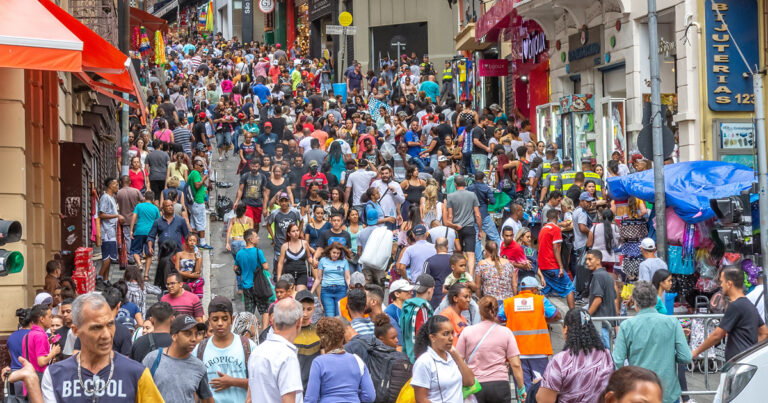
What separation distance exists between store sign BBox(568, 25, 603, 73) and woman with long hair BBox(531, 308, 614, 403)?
61.0 feet

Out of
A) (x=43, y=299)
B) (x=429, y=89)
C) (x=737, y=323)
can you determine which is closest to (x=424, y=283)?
(x=737, y=323)

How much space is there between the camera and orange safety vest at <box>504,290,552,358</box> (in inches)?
412

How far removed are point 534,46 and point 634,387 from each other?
86.1 feet

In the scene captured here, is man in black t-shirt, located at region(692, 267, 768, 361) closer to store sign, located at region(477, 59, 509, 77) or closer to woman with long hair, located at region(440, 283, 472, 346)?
woman with long hair, located at region(440, 283, 472, 346)

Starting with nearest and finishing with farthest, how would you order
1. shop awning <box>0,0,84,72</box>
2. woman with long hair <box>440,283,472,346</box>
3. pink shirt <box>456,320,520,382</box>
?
1. pink shirt <box>456,320,520,382</box>
2. woman with long hair <box>440,283,472,346</box>
3. shop awning <box>0,0,84,72</box>

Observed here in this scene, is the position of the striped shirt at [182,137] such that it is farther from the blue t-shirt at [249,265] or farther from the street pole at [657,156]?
the street pole at [657,156]

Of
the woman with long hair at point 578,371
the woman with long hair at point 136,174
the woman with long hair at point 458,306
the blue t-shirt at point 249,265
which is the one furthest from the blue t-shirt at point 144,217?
the woman with long hair at point 578,371

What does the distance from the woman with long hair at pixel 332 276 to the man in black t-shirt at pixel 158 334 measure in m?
5.61

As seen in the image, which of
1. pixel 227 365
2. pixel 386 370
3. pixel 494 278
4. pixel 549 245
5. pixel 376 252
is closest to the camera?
pixel 227 365

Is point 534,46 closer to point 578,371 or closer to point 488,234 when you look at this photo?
point 488,234

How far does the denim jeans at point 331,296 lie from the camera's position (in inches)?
556

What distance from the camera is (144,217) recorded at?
17922mm

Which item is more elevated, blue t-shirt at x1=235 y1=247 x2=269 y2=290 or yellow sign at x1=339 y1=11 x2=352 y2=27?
yellow sign at x1=339 y1=11 x2=352 y2=27

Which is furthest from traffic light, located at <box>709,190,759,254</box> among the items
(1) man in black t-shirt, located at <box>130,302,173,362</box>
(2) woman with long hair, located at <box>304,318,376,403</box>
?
(1) man in black t-shirt, located at <box>130,302,173,362</box>
